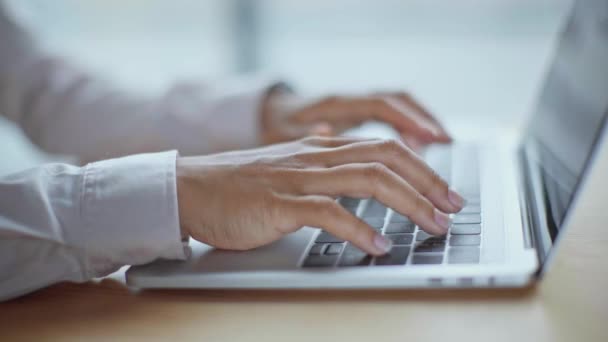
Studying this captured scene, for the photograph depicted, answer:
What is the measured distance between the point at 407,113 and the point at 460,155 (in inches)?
3.7

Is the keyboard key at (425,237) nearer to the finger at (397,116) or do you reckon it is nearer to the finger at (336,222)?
the finger at (336,222)

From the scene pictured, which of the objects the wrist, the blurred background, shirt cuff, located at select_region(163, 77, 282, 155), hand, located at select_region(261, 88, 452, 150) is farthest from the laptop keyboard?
the blurred background

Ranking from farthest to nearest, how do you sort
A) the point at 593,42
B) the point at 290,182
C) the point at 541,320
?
the point at 593,42, the point at 290,182, the point at 541,320

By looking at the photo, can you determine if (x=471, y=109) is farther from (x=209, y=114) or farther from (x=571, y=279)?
(x=571, y=279)

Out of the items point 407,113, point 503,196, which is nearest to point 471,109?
point 407,113

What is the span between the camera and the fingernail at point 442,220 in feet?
1.82

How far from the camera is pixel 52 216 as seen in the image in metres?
0.55

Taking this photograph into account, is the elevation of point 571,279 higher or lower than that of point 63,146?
higher

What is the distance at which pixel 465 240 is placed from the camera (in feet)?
1.78

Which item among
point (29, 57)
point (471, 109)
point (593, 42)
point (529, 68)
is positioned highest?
point (593, 42)

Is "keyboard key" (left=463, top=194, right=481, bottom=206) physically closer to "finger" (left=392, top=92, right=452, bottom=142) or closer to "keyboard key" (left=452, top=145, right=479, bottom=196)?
"keyboard key" (left=452, top=145, right=479, bottom=196)

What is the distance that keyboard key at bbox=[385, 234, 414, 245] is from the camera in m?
0.55

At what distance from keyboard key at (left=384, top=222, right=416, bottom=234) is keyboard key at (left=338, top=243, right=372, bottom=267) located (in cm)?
5

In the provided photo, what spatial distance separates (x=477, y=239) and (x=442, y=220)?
33 millimetres
